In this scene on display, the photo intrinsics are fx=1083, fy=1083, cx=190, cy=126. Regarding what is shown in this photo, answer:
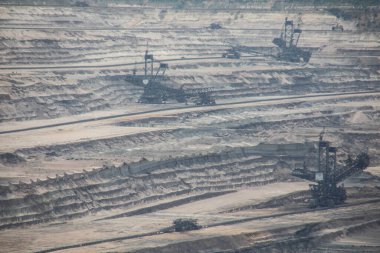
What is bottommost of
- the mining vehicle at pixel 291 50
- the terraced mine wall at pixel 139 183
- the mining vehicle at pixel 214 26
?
the terraced mine wall at pixel 139 183

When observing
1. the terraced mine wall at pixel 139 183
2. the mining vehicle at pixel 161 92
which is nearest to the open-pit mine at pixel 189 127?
the terraced mine wall at pixel 139 183

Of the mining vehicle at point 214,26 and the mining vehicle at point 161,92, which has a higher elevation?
the mining vehicle at point 214,26

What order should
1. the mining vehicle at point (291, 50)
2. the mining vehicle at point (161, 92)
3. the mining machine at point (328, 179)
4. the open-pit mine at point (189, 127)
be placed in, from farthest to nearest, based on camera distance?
the mining vehicle at point (291, 50), the mining vehicle at point (161, 92), the mining machine at point (328, 179), the open-pit mine at point (189, 127)

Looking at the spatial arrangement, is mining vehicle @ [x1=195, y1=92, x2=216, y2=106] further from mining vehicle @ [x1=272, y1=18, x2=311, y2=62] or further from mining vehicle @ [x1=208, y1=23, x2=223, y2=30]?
mining vehicle @ [x1=208, y1=23, x2=223, y2=30]

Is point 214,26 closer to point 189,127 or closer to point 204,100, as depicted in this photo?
point 204,100

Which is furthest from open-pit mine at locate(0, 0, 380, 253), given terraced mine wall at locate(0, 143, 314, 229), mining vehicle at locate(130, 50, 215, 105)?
mining vehicle at locate(130, 50, 215, 105)

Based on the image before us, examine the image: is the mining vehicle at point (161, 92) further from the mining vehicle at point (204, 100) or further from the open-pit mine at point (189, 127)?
the open-pit mine at point (189, 127)
